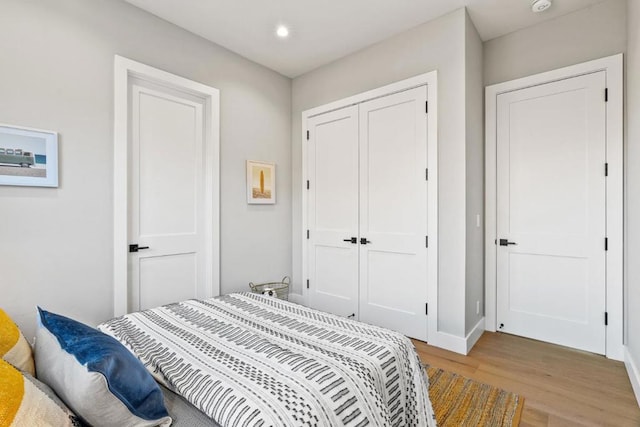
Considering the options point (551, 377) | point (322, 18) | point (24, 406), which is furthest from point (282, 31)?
point (551, 377)

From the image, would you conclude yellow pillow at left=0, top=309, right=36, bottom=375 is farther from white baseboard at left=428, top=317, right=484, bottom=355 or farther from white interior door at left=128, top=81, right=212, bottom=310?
white baseboard at left=428, top=317, right=484, bottom=355

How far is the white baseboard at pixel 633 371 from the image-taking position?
1935 mm

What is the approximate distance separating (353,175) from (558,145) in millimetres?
1824

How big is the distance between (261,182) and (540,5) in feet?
9.53

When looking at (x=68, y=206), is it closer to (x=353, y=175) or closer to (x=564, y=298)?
(x=353, y=175)

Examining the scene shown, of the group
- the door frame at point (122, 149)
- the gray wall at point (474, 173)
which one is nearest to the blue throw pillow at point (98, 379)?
the door frame at point (122, 149)

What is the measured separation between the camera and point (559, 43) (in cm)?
269

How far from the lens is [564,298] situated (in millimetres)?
2713

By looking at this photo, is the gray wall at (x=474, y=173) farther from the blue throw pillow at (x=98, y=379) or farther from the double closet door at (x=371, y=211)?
the blue throw pillow at (x=98, y=379)

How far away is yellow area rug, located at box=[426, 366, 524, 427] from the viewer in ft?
5.77

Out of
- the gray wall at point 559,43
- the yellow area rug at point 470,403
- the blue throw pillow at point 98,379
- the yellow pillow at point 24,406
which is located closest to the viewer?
the yellow pillow at point 24,406

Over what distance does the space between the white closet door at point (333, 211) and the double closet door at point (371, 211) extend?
0.01m

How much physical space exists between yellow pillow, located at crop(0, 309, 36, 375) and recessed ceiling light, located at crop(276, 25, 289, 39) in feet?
9.09

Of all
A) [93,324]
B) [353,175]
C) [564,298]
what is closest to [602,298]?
[564,298]
